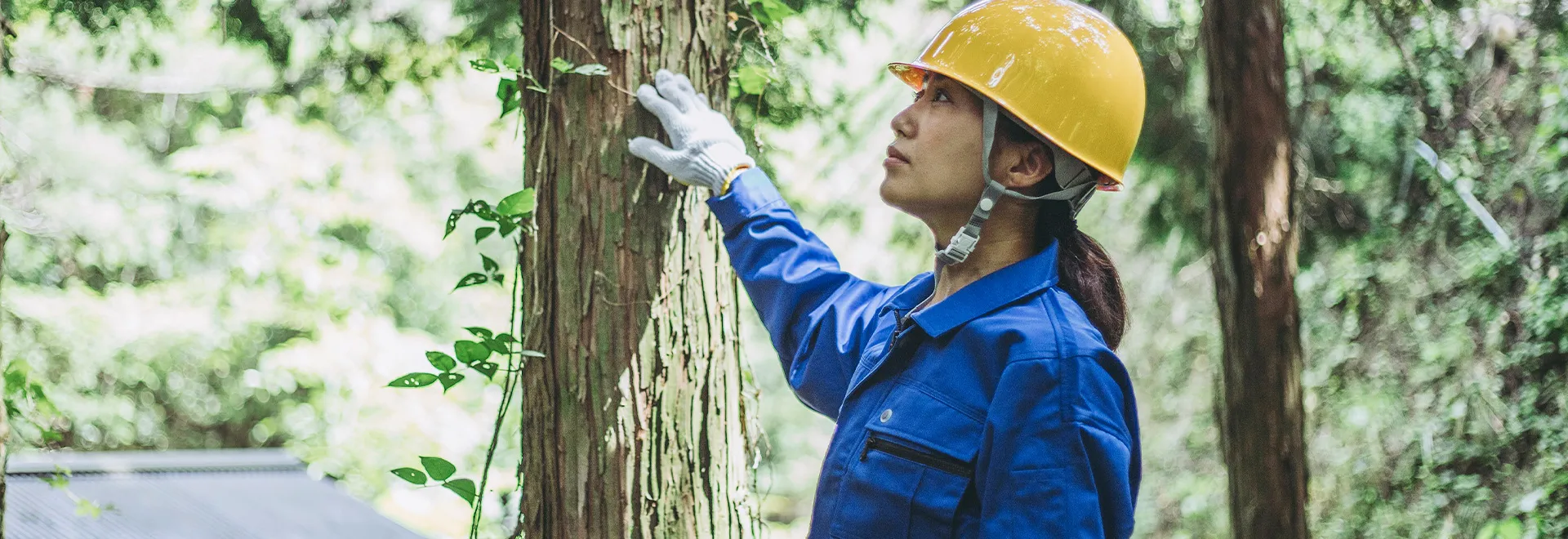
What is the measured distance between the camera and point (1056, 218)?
1.79 m

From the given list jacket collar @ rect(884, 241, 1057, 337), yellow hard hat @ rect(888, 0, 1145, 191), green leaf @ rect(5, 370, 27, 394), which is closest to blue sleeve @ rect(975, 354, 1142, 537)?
jacket collar @ rect(884, 241, 1057, 337)

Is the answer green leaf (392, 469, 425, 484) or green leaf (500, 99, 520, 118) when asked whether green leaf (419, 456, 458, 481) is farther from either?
green leaf (500, 99, 520, 118)

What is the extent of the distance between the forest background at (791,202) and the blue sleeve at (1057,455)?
0.80 meters

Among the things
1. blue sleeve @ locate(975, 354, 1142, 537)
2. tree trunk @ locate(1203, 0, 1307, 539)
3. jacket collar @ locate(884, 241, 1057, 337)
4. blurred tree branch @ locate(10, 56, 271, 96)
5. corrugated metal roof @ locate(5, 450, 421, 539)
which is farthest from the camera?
blurred tree branch @ locate(10, 56, 271, 96)

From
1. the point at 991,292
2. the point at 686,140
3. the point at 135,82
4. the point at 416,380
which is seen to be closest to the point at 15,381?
the point at 416,380

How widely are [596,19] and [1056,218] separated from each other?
862 mm

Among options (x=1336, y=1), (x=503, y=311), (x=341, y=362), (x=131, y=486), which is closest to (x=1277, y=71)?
(x=1336, y=1)

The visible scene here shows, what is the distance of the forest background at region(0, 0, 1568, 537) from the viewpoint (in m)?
4.35

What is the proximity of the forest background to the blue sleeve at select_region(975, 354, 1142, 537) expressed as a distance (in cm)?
80

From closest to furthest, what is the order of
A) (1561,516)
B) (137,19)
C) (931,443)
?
(931,443)
(137,19)
(1561,516)

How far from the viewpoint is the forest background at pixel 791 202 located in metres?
4.35

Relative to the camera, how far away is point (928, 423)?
155 centimetres

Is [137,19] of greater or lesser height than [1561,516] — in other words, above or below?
above

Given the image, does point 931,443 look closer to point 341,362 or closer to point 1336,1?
point 1336,1
